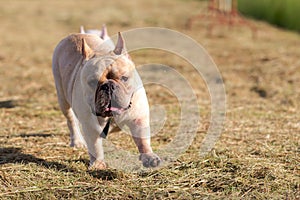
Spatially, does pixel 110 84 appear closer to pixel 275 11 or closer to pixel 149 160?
pixel 149 160

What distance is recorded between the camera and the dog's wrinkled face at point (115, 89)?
3855 millimetres

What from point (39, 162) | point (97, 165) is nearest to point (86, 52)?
point (97, 165)

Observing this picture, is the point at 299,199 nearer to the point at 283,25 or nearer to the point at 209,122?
the point at 209,122

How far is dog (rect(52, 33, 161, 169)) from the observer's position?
3906 mm

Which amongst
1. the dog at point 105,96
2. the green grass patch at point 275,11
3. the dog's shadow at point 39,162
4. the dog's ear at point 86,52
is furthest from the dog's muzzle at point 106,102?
the green grass patch at point 275,11

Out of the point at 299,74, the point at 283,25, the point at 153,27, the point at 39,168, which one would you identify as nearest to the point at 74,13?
the point at 153,27

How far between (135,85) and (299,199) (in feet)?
4.69

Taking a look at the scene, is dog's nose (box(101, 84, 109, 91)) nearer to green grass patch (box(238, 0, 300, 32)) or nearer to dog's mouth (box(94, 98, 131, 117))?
dog's mouth (box(94, 98, 131, 117))

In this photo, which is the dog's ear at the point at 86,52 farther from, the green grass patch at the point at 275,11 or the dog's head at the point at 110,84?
the green grass patch at the point at 275,11

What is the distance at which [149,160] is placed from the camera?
4297 millimetres

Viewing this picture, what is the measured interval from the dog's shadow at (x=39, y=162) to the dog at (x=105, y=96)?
0.12 m

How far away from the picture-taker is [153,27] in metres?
14.0

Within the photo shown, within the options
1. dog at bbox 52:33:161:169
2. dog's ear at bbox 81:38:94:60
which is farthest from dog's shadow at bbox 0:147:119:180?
dog's ear at bbox 81:38:94:60

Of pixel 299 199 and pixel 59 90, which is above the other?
pixel 59 90
